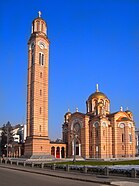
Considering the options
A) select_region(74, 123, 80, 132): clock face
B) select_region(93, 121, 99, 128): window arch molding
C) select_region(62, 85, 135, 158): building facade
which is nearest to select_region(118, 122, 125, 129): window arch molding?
select_region(62, 85, 135, 158): building facade

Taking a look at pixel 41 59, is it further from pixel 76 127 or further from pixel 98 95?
pixel 76 127

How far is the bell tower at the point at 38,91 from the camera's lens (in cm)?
5600

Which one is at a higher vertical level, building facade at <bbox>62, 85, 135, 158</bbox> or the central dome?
the central dome

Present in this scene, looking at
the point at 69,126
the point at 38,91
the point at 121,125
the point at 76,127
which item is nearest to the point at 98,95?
the point at 76,127

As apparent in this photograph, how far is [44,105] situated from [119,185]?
43.5 m

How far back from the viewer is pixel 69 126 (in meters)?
68.9

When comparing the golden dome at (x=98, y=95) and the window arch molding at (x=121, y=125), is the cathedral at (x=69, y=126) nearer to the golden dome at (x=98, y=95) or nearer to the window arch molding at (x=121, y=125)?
the window arch molding at (x=121, y=125)

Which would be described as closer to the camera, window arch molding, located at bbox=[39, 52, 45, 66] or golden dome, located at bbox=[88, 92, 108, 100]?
window arch molding, located at bbox=[39, 52, 45, 66]

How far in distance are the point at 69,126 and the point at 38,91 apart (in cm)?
1497

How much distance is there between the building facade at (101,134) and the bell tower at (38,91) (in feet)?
27.8

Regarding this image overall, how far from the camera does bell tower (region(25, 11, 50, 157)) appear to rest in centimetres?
5600

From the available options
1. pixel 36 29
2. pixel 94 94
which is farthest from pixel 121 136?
pixel 36 29

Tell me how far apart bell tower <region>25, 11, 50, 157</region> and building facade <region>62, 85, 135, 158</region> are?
8460 mm

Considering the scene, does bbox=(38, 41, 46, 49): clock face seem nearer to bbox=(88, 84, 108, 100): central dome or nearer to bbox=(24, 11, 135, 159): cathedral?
bbox=(24, 11, 135, 159): cathedral
